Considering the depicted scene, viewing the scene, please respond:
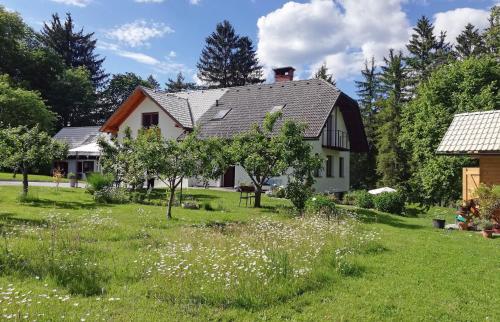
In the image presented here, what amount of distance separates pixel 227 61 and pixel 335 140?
3204cm

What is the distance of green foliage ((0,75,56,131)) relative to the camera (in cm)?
3259

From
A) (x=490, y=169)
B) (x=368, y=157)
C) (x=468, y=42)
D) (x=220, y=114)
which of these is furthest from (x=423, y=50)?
(x=490, y=169)

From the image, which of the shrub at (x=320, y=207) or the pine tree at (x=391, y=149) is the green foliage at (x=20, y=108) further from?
the pine tree at (x=391, y=149)

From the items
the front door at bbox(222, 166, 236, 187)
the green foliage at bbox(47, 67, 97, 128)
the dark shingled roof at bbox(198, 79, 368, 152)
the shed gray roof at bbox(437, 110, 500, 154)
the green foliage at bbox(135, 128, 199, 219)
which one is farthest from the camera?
the green foliage at bbox(47, 67, 97, 128)

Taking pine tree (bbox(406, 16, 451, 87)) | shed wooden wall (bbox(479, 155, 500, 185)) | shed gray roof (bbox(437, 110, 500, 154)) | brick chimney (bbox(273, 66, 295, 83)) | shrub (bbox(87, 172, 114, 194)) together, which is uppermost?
pine tree (bbox(406, 16, 451, 87))

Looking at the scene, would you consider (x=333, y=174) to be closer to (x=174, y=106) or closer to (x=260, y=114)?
(x=260, y=114)

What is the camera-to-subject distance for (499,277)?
659cm

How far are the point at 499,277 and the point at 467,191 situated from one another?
27.1 ft

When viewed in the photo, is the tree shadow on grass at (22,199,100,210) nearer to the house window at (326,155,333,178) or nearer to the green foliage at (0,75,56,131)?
the house window at (326,155,333,178)

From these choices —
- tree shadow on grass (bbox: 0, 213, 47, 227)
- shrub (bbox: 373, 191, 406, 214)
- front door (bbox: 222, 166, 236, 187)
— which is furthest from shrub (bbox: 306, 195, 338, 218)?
front door (bbox: 222, 166, 236, 187)

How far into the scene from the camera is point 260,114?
989 inches

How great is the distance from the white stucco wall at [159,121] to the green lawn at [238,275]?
18.4 meters

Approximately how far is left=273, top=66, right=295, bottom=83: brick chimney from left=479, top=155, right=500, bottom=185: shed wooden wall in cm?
1989

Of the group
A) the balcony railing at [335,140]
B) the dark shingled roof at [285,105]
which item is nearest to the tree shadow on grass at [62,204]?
the dark shingled roof at [285,105]
